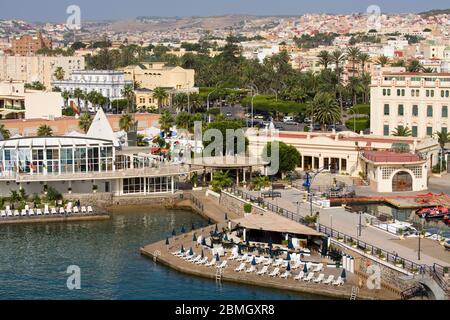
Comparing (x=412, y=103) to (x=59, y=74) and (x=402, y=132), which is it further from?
(x=59, y=74)

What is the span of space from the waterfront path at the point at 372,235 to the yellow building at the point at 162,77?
190 feet

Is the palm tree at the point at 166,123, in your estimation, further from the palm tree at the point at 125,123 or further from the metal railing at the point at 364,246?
the metal railing at the point at 364,246

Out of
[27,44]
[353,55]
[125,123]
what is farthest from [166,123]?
[27,44]

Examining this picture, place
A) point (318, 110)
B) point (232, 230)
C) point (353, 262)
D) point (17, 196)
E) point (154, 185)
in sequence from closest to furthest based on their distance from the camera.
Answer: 1. point (353, 262)
2. point (232, 230)
3. point (17, 196)
4. point (154, 185)
5. point (318, 110)

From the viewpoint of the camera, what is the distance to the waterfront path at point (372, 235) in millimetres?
24391

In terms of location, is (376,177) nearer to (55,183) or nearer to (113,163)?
(113,163)

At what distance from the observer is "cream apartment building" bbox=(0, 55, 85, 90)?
9650 centimetres

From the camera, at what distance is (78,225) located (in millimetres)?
33094

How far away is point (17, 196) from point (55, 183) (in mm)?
1814

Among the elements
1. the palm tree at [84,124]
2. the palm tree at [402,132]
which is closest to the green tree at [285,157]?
the palm tree at [402,132]

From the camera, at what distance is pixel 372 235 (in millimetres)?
27484

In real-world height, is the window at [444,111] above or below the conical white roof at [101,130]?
above

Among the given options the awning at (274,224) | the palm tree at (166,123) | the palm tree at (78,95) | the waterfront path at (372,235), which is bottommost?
the waterfront path at (372,235)
